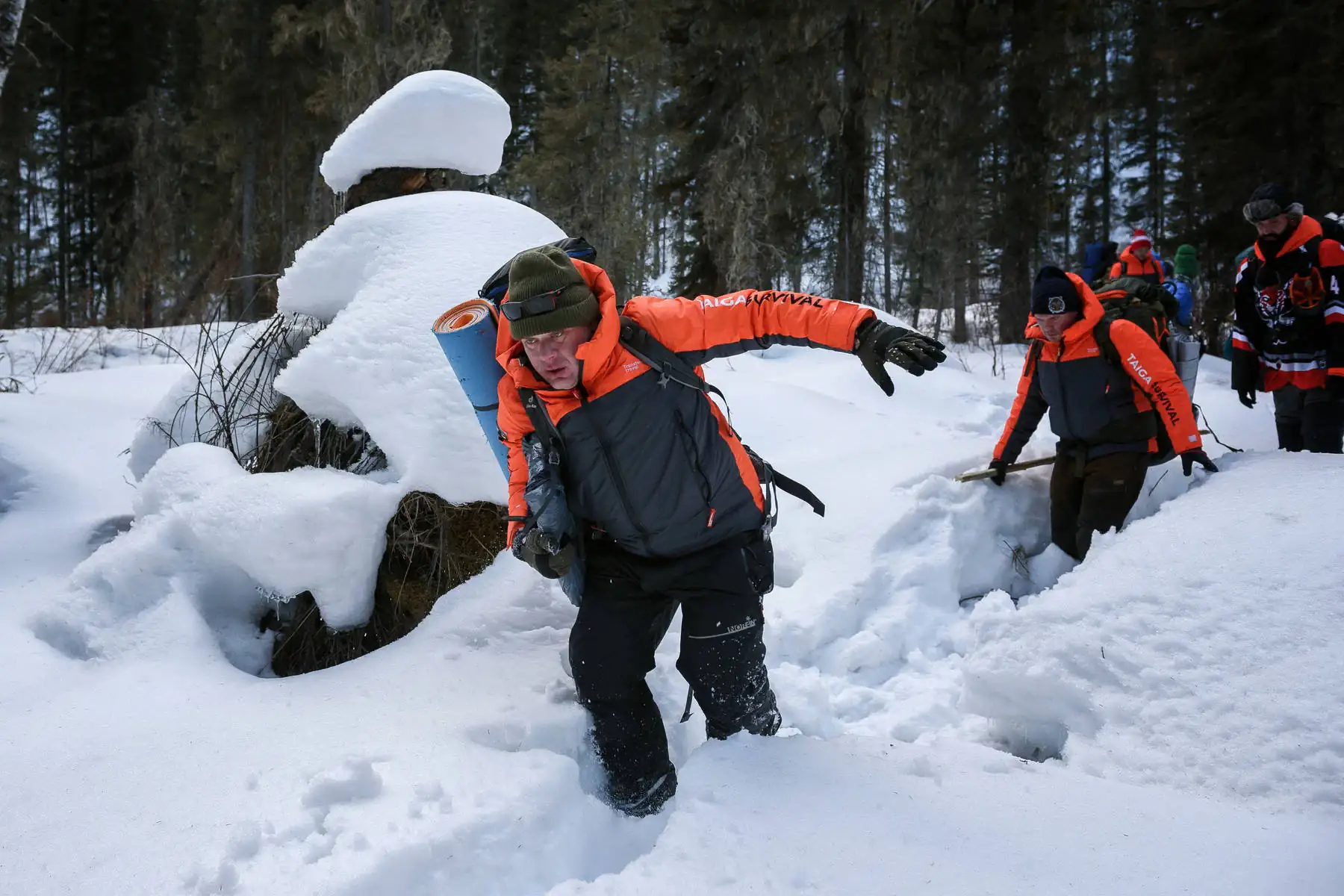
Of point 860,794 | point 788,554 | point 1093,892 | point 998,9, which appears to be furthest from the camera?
point 998,9

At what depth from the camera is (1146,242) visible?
6.91 meters

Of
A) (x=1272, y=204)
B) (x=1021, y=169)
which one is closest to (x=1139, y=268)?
(x=1272, y=204)

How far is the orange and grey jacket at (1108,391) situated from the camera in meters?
3.82

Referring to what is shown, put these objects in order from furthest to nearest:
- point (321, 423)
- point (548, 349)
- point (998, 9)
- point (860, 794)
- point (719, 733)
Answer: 1. point (998, 9)
2. point (321, 423)
3. point (719, 733)
4. point (548, 349)
5. point (860, 794)

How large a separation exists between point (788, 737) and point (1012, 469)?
2746mm

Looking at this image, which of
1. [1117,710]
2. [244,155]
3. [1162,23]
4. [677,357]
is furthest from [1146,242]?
[244,155]

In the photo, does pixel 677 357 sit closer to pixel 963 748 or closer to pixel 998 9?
pixel 963 748

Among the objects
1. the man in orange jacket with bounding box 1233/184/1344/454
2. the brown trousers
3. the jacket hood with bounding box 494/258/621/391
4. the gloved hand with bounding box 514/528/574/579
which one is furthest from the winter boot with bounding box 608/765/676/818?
the man in orange jacket with bounding box 1233/184/1344/454

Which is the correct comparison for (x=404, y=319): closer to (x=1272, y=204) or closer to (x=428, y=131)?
(x=428, y=131)

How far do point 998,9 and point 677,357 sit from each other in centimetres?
995

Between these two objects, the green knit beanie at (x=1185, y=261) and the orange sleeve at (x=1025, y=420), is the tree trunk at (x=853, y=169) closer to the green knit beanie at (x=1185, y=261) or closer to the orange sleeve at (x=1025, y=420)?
the green knit beanie at (x=1185, y=261)

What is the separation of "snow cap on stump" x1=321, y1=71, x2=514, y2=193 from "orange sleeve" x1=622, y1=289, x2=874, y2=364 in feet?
6.71

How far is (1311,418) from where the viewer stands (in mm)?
4324

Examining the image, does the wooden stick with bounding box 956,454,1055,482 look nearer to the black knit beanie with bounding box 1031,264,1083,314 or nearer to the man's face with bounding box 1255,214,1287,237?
the black knit beanie with bounding box 1031,264,1083,314
